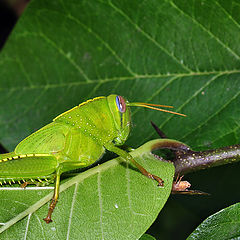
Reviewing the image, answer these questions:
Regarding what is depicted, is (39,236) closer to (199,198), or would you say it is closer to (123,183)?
(123,183)

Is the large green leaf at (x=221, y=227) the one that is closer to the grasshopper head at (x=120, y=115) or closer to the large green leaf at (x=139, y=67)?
the large green leaf at (x=139, y=67)

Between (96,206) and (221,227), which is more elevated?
(221,227)

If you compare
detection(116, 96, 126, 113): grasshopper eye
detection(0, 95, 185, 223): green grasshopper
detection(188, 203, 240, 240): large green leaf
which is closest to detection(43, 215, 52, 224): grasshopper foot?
detection(0, 95, 185, 223): green grasshopper

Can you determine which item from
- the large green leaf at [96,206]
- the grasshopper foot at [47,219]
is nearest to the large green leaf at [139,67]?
the large green leaf at [96,206]

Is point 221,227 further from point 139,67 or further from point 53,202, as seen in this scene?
point 139,67

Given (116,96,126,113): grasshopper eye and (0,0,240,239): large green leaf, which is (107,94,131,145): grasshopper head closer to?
(116,96,126,113): grasshopper eye

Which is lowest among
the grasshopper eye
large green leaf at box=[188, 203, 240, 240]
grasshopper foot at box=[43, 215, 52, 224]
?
grasshopper foot at box=[43, 215, 52, 224]

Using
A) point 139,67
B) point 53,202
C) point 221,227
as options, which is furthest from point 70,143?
point 221,227
